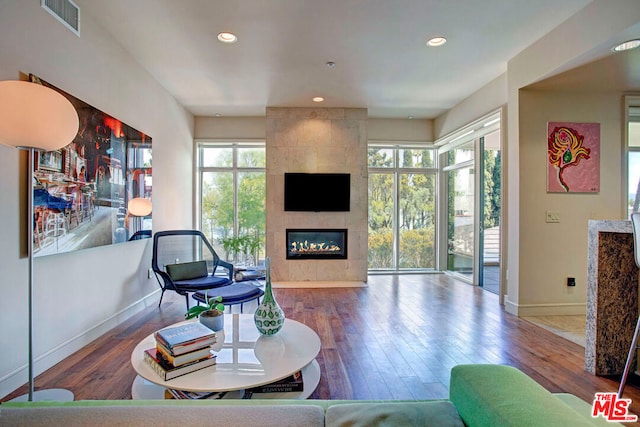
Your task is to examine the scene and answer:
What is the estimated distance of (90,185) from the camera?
2697 millimetres

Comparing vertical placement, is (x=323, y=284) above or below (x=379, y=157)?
below

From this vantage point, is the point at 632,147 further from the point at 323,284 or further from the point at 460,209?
the point at 323,284

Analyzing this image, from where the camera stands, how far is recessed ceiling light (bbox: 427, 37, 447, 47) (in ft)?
10.1

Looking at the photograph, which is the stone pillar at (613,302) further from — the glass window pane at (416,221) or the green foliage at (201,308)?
the glass window pane at (416,221)

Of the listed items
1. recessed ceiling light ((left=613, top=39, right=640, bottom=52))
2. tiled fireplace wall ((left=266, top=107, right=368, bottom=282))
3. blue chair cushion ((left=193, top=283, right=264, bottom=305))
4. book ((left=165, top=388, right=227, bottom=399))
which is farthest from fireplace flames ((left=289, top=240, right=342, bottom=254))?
recessed ceiling light ((left=613, top=39, right=640, bottom=52))

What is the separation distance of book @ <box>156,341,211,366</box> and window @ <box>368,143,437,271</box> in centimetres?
459

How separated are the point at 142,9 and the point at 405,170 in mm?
4631

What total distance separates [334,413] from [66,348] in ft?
9.01

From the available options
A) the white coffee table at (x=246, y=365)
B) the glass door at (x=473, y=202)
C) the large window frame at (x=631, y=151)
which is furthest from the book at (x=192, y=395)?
the large window frame at (x=631, y=151)

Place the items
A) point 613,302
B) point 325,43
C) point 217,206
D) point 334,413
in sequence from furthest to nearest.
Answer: point 217,206, point 325,43, point 613,302, point 334,413

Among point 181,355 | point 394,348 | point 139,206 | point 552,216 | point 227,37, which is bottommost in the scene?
point 394,348

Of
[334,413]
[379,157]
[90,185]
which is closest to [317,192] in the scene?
[379,157]

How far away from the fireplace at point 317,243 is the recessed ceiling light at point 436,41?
2.95m

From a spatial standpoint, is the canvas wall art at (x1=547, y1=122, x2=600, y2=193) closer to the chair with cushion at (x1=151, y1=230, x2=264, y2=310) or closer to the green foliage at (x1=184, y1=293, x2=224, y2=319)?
the chair with cushion at (x1=151, y1=230, x2=264, y2=310)
